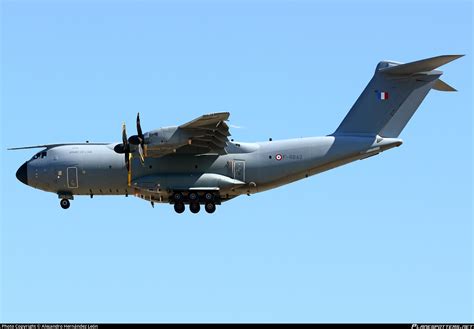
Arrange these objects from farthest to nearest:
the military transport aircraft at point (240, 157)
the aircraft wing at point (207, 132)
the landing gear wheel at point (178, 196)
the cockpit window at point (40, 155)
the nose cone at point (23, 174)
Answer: the nose cone at point (23, 174)
the cockpit window at point (40, 155)
the landing gear wheel at point (178, 196)
the military transport aircraft at point (240, 157)
the aircraft wing at point (207, 132)

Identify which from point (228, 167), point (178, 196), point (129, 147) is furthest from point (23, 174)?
point (228, 167)

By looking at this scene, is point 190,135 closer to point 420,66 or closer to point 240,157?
point 240,157

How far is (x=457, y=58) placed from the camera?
4678 cm

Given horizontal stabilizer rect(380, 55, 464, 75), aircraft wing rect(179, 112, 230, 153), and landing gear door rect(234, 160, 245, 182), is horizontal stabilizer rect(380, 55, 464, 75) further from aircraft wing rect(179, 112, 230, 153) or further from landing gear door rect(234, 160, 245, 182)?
aircraft wing rect(179, 112, 230, 153)

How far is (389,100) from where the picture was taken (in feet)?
162

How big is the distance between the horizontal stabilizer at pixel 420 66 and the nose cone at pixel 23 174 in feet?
46.5

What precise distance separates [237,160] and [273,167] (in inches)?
53.7

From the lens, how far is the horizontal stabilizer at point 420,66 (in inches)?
1866

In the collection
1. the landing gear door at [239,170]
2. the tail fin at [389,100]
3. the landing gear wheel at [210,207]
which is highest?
the tail fin at [389,100]

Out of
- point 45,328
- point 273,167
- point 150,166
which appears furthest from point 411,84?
point 45,328

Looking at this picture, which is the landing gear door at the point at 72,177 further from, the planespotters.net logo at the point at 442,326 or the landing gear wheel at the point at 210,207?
the planespotters.net logo at the point at 442,326

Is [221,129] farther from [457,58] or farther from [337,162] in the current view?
[457,58]

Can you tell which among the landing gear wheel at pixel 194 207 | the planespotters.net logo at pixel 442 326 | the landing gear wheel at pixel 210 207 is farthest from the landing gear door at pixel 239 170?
the planespotters.net logo at pixel 442 326

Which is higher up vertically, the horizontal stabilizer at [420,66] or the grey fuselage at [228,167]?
the horizontal stabilizer at [420,66]
